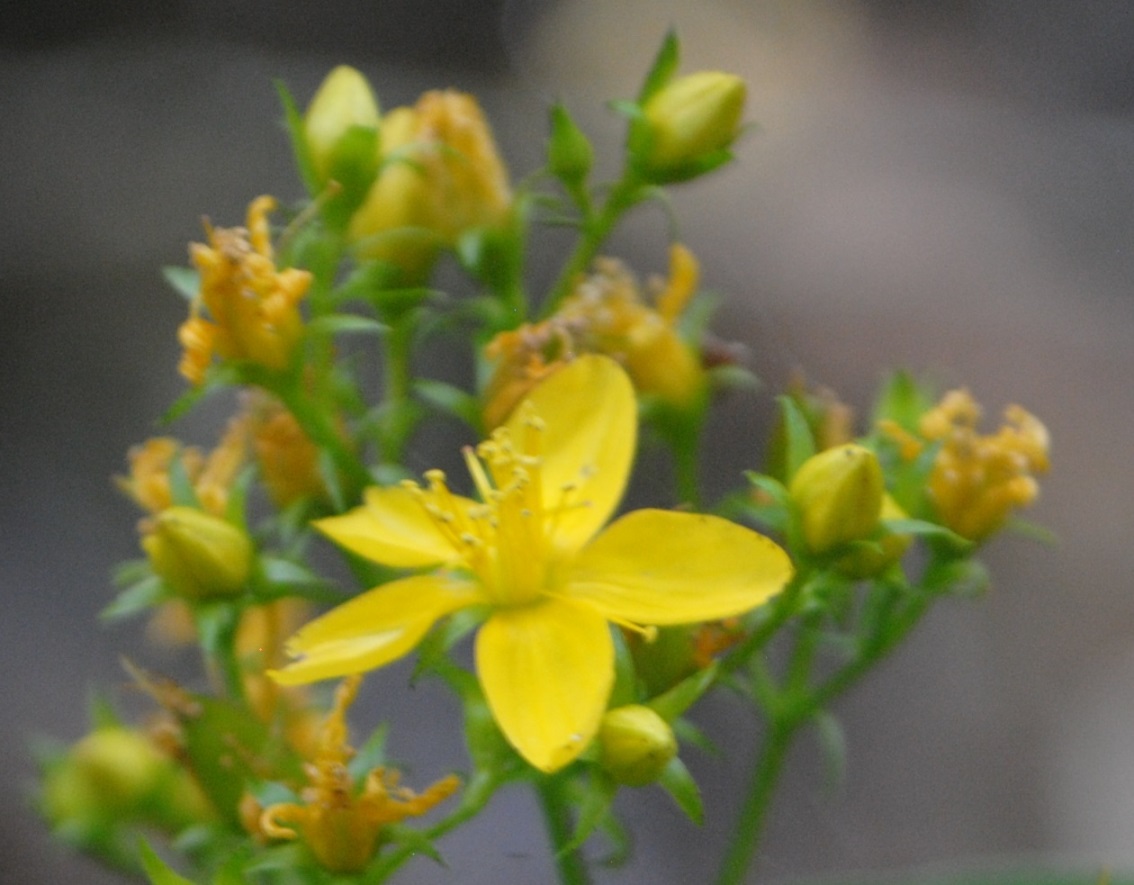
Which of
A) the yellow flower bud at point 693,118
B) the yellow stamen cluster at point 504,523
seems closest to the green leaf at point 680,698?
the yellow stamen cluster at point 504,523

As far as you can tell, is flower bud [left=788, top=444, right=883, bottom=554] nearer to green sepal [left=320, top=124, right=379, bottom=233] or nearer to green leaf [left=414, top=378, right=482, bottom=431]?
green leaf [left=414, top=378, right=482, bottom=431]

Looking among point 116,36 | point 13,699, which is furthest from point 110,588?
point 116,36

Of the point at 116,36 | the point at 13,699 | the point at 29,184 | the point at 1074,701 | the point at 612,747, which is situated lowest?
the point at 13,699

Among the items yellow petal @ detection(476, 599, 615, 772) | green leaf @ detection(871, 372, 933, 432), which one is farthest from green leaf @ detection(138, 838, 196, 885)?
green leaf @ detection(871, 372, 933, 432)

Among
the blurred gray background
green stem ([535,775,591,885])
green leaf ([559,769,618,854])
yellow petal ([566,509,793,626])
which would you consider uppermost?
yellow petal ([566,509,793,626])

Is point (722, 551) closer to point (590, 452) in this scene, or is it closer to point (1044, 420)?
point (590, 452)

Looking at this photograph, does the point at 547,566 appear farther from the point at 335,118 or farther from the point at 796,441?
the point at 335,118
